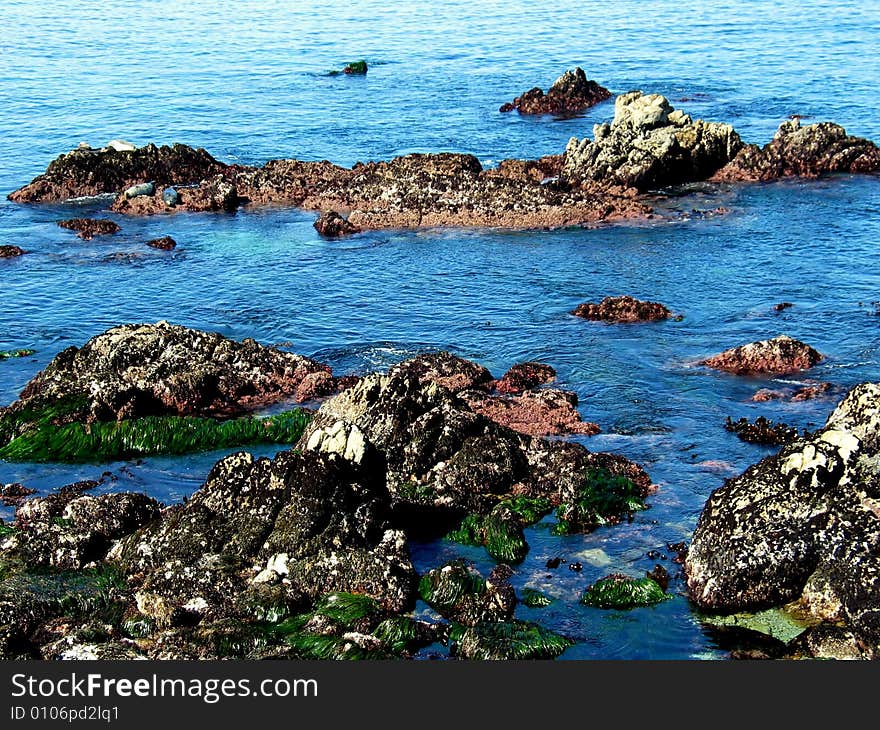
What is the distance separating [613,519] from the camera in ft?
69.5

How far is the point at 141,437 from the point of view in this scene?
2548 cm

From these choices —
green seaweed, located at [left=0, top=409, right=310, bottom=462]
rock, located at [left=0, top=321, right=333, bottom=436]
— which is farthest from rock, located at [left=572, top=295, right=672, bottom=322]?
green seaweed, located at [left=0, top=409, right=310, bottom=462]

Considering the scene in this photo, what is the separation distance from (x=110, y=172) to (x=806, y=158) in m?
29.2

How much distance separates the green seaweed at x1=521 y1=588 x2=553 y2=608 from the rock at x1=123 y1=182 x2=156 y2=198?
33272 millimetres

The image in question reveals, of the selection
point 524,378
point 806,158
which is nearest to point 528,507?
point 524,378

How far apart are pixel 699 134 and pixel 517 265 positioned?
1279 cm

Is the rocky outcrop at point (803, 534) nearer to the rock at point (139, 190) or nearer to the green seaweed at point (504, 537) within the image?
the green seaweed at point (504, 537)

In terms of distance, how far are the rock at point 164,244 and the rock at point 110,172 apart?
6652 millimetres

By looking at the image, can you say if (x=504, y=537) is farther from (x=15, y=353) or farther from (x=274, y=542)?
(x=15, y=353)

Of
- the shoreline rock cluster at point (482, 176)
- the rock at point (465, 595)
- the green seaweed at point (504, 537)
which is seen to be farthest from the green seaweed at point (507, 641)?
the shoreline rock cluster at point (482, 176)

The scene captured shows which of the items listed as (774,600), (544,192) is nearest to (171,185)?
(544,192)

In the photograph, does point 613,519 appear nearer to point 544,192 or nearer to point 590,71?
point 544,192

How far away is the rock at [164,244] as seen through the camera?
42.2m

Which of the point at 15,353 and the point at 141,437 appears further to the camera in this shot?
the point at 15,353
